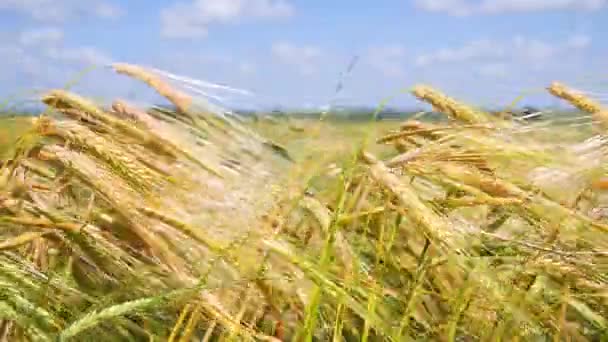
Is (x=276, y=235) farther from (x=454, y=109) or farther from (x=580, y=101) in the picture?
(x=580, y=101)

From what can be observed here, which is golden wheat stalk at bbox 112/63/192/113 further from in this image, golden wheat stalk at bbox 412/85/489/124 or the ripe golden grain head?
the ripe golden grain head

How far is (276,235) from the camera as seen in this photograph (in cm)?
151

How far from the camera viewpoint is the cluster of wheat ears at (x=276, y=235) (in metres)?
1.43

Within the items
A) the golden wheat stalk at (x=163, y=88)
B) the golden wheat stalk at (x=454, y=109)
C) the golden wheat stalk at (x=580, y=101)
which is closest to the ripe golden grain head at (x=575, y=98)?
the golden wheat stalk at (x=580, y=101)

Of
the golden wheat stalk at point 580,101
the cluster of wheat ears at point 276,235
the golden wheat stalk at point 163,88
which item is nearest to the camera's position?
the cluster of wheat ears at point 276,235

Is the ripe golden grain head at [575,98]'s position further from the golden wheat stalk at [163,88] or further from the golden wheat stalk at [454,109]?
the golden wheat stalk at [163,88]

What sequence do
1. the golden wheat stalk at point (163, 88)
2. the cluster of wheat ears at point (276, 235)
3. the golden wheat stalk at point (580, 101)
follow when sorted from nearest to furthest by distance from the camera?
1. the cluster of wheat ears at point (276, 235)
2. the golden wheat stalk at point (163, 88)
3. the golden wheat stalk at point (580, 101)

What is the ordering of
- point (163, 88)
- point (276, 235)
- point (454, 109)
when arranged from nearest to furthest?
point (276, 235) → point (163, 88) → point (454, 109)

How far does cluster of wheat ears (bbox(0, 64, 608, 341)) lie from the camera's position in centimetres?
143

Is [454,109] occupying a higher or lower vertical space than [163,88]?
lower

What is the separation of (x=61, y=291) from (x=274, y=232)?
382 mm

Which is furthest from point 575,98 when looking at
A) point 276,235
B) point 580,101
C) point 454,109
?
point 276,235

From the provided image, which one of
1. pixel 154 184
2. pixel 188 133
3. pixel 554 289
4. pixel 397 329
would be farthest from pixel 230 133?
pixel 554 289

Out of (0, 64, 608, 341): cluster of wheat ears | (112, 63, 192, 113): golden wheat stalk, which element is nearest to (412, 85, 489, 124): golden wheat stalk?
(0, 64, 608, 341): cluster of wheat ears
